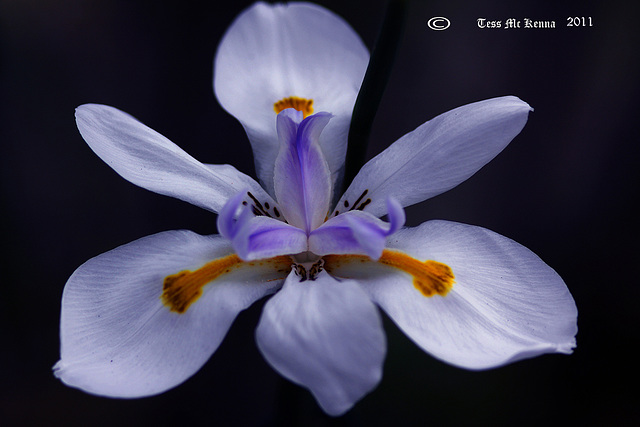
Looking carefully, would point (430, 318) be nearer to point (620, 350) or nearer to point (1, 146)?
point (620, 350)

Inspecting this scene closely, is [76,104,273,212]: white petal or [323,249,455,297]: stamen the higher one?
[76,104,273,212]: white petal

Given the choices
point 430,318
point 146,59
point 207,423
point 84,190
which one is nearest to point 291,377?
point 430,318

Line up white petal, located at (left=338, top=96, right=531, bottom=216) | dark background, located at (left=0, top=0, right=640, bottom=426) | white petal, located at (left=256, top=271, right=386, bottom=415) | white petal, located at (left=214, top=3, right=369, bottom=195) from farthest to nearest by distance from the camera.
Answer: dark background, located at (left=0, top=0, right=640, bottom=426) < white petal, located at (left=214, top=3, right=369, bottom=195) < white petal, located at (left=338, top=96, right=531, bottom=216) < white petal, located at (left=256, top=271, right=386, bottom=415)

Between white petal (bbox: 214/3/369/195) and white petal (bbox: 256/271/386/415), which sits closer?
white petal (bbox: 256/271/386/415)

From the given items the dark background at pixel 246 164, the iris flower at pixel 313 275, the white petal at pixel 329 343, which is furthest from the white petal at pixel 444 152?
Answer: the dark background at pixel 246 164

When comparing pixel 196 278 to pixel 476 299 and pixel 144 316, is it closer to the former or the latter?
pixel 144 316

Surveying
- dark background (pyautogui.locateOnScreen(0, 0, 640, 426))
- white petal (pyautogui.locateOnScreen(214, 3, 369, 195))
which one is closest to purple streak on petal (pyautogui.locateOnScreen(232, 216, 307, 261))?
white petal (pyautogui.locateOnScreen(214, 3, 369, 195))

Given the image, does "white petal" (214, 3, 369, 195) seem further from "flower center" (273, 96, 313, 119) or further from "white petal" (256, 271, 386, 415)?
"white petal" (256, 271, 386, 415)

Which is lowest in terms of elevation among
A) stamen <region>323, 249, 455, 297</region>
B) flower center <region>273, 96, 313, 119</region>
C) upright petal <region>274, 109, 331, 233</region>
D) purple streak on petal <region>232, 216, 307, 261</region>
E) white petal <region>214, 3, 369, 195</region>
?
stamen <region>323, 249, 455, 297</region>

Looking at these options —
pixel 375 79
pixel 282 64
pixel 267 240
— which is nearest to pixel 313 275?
pixel 267 240
